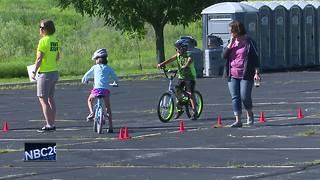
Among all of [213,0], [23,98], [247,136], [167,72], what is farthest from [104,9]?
[247,136]

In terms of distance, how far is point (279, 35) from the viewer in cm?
3916

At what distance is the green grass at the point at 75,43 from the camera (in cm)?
4334

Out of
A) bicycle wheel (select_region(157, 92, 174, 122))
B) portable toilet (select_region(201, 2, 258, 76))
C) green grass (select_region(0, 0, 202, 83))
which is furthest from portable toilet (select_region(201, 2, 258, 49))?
bicycle wheel (select_region(157, 92, 174, 122))

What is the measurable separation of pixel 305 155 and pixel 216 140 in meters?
2.39

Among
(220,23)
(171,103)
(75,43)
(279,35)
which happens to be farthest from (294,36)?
(171,103)

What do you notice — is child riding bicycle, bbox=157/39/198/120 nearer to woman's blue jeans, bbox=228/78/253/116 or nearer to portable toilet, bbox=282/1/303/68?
woman's blue jeans, bbox=228/78/253/116

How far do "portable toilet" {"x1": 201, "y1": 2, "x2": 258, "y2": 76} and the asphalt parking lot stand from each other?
11.2 m

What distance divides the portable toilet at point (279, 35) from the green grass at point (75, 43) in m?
5.45

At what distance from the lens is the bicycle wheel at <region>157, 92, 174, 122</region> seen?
744 inches

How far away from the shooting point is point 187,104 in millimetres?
19266

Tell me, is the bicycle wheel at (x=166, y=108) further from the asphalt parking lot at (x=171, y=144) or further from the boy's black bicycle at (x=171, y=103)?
the asphalt parking lot at (x=171, y=144)

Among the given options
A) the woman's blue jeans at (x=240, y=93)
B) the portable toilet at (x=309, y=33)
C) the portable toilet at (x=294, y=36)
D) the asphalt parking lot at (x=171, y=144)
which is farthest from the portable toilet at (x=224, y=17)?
the woman's blue jeans at (x=240, y=93)

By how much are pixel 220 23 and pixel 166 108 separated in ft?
60.7

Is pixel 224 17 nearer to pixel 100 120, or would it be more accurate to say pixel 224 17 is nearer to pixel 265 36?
pixel 265 36
